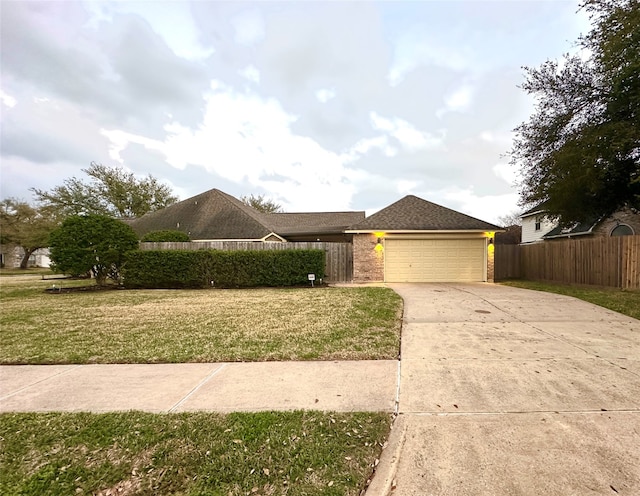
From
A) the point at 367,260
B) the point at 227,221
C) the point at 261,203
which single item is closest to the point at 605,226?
the point at 367,260

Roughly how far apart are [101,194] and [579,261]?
1393 inches

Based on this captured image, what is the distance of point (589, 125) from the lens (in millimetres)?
11055

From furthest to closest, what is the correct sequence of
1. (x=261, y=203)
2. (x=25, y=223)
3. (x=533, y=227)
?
1. (x=261, y=203)
2. (x=25, y=223)
3. (x=533, y=227)

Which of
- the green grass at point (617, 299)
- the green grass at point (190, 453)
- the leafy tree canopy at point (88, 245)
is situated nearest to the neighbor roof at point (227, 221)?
the leafy tree canopy at point (88, 245)

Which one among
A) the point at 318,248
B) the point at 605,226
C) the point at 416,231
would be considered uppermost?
the point at 605,226

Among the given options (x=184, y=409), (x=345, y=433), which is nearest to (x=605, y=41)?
(x=345, y=433)

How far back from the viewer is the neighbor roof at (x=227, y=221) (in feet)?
59.8

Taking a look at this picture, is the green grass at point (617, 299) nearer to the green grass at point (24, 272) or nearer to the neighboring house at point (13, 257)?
the green grass at point (24, 272)

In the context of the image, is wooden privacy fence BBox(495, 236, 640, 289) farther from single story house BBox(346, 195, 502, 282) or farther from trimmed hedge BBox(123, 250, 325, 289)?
trimmed hedge BBox(123, 250, 325, 289)

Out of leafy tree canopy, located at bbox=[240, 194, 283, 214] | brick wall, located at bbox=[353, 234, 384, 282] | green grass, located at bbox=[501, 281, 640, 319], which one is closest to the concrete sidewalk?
green grass, located at bbox=[501, 281, 640, 319]

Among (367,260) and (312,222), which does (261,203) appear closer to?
(312,222)

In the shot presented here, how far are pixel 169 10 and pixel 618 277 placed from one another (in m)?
15.9

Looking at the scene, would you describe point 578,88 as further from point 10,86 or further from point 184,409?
point 10,86

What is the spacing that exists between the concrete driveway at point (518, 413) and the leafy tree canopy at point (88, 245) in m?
11.5
